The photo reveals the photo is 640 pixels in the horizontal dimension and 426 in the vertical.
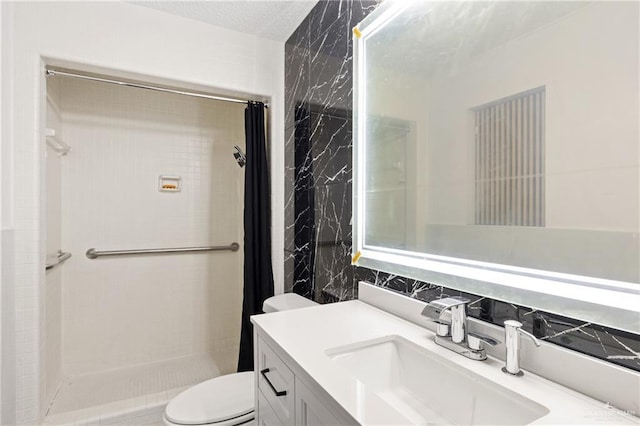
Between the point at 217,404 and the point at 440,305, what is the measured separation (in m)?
1.10

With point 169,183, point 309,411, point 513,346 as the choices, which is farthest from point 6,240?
point 513,346

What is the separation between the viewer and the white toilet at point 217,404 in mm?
1312

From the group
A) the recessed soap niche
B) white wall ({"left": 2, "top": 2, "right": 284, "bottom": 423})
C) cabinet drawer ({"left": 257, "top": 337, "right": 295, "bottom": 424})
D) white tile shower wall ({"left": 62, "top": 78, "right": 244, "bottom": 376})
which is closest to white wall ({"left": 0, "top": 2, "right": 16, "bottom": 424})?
→ white wall ({"left": 2, "top": 2, "right": 284, "bottom": 423})

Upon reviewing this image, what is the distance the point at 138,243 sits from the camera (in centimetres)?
247

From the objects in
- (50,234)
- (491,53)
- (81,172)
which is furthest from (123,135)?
(491,53)

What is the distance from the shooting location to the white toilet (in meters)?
1.31

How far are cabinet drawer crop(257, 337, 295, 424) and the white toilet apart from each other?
1.32 ft

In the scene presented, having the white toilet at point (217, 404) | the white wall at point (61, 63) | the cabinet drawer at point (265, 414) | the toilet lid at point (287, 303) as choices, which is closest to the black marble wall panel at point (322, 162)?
the toilet lid at point (287, 303)

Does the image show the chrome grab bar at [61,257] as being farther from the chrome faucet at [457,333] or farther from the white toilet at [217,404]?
the chrome faucet at [457,333]

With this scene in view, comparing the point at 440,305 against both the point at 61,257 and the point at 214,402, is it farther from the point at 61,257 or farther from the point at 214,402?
the point at 61,257

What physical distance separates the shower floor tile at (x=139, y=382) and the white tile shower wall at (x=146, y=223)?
85 millimetres

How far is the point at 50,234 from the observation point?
75.7 inches

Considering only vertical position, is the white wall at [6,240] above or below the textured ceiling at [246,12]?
below

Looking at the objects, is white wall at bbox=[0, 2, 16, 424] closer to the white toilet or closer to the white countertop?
the white toilet
